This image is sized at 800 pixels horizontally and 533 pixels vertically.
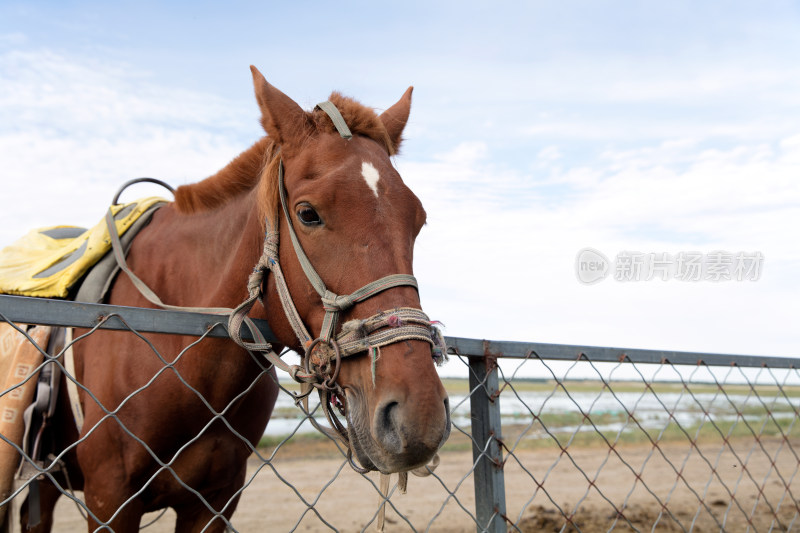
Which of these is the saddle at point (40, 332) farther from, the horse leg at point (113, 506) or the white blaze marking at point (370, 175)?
the white blaze marking at point (370, 175)

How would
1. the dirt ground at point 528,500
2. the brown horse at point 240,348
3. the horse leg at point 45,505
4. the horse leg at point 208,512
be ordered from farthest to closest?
1. the dirt ground at point 528,500
2. the horse leg at point 45,505
3. the horse leg at point 208,512
4. the brown horse at point 240,348

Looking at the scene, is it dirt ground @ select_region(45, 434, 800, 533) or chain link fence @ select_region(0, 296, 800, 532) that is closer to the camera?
chain link fence @ select_region(0, 296, 800, 532)

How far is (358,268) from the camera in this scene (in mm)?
1689

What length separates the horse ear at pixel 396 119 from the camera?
247 cm

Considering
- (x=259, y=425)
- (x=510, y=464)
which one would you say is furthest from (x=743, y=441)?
(x=259, y=425)

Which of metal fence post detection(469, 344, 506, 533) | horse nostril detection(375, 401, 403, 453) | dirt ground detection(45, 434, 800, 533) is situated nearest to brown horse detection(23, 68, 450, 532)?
horse nostril detection(375, 401, 403, 453)

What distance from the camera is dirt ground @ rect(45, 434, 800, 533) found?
583 cm

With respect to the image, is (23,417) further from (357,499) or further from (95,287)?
(357,499)

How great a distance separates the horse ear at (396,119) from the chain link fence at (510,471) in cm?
99

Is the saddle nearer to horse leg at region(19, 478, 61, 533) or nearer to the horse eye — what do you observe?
horse leg at region(19, 478, 61, 533)

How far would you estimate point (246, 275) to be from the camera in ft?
7.16

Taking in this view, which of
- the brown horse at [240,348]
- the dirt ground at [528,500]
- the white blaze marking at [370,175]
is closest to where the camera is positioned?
the brown horse at [240,348]

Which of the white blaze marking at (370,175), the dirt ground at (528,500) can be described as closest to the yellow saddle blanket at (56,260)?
the white blaze marking at (370,175)

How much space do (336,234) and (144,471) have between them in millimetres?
1307
